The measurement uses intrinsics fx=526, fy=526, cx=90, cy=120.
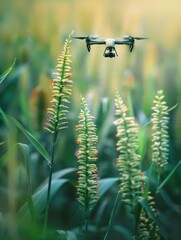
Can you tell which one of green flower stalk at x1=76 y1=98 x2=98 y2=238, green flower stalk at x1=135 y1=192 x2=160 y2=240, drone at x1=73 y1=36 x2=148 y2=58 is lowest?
green flower stalk at x1=135 y1=192 x2=160 y2=240

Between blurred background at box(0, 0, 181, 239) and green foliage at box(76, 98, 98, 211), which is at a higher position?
blurred background at box(0, 0, 181, 239)

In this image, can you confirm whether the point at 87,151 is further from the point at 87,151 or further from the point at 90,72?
the point at 90,72

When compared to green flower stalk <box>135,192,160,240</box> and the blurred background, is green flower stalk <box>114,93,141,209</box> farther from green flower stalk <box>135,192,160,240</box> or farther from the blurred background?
the blurred background

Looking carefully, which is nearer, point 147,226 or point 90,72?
point 147,226

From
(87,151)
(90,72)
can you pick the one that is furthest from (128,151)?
(90,72)

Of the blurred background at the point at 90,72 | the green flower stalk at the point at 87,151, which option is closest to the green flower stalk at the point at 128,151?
the green flower stalk at the point at 87,151

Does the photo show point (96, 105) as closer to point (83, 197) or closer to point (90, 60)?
point (90, 60)

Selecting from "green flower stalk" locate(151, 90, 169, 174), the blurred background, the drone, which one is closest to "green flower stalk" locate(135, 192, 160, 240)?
"green flower stalk" locate(151, 90, 169, 174)

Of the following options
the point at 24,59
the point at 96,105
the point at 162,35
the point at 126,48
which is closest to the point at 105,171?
the point at 96,105

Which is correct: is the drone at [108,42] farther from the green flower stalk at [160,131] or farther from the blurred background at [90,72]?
the blurred background at [90,72]
